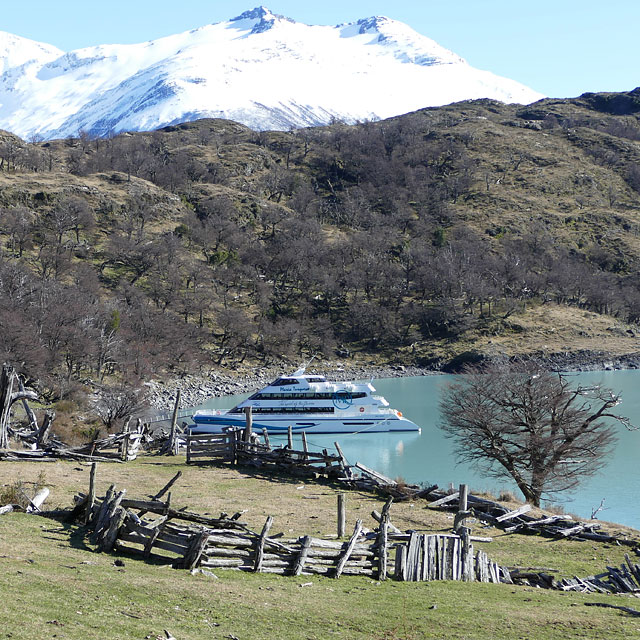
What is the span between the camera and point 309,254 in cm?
10425

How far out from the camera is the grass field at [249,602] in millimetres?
8852

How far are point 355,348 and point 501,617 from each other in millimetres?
78963

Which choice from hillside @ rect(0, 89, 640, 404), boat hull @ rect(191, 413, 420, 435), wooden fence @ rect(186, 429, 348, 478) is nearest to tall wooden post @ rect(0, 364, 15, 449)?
wooden fence @ rect(186, 429, 348, 478)

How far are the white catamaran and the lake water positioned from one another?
818 millimetres

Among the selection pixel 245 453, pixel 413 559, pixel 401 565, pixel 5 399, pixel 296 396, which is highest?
pixel 5 399

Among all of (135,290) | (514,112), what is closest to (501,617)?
(135,290)

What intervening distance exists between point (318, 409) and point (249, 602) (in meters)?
38.6

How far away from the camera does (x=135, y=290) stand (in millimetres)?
82688

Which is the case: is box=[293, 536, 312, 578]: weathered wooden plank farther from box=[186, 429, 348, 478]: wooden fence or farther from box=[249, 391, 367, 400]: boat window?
box=[249, 391, 367, 400]: boat window

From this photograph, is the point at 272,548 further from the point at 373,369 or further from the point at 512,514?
the point at 373,369

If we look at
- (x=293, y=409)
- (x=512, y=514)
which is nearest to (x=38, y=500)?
(x=512, y=514)

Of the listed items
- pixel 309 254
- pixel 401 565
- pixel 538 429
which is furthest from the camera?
pixel 309 254

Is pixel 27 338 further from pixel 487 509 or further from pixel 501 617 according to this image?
pixel 501 617

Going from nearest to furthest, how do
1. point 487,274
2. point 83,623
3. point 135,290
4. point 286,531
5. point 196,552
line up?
1. point 83,623
2. point 196,552
3. point 286,531
4. point 135,290
5. point 487,274
